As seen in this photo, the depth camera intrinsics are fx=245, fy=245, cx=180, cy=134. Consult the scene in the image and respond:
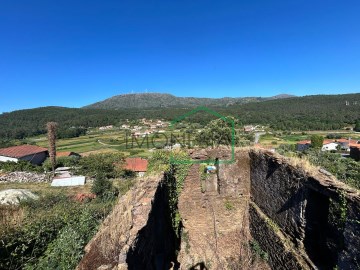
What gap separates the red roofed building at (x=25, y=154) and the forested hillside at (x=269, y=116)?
4352 centimetres

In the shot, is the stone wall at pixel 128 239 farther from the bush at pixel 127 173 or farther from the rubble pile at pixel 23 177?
the rubble pile at pixel 23 177

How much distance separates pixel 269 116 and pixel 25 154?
85.9m

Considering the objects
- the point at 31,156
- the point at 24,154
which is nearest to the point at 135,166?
the point at 31,156

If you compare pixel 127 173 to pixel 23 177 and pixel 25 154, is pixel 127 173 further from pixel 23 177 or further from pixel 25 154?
pixel 25 154

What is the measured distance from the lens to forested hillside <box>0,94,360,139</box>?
87.8m

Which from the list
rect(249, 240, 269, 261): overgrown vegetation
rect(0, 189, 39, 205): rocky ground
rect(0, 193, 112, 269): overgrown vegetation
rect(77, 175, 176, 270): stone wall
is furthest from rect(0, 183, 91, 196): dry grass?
rect(77, 175, 176, 270): stone wall

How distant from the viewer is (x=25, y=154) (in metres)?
43.5

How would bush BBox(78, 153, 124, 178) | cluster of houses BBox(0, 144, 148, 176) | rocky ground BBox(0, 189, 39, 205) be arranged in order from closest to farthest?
rocky ground BBox(0, 189, 39, 205) → bush BBox(78, 153, 124, 178) → cluster of houses BBox(0, 144, 148, 176)

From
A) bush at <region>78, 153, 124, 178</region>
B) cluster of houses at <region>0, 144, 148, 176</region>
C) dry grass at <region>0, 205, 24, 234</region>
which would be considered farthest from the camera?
cluster of houses at <region>0, 144, 148, 176</region>

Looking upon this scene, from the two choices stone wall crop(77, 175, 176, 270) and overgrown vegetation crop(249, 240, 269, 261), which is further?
overgrown vegetation crop(249, 240, 269, 261)

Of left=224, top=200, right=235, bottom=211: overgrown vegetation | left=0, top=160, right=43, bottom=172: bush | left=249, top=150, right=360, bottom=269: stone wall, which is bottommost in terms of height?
left=0, top=160, right=43, bottom=172: bush

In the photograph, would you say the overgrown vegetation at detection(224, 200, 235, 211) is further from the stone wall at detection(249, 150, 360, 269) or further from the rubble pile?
the rubble pile

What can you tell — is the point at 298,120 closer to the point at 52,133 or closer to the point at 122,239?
the point at 52,133

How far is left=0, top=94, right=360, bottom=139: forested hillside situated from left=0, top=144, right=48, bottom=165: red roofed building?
143ft
